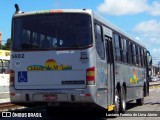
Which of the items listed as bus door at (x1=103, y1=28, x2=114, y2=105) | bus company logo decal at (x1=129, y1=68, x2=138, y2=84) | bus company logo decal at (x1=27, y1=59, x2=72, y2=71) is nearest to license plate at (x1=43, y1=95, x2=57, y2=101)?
bus company logo decal at (x1=27, y1=59, x2=72, y2=71)

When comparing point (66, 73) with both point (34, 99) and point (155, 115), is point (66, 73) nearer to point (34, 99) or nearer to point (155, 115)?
point (34, 99)

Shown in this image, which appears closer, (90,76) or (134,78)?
(90,76)

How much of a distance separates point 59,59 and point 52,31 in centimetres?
87

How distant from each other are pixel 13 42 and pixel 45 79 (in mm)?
1577

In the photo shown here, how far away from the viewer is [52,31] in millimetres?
11891

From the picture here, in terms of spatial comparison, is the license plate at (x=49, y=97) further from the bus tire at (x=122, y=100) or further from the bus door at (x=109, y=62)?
the bus tire at (x=122, y=100)

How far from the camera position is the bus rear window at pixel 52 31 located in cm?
1166

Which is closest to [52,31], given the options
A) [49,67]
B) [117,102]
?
[49,67]

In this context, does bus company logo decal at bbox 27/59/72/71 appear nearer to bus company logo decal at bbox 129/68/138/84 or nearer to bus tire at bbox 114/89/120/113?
bus tire at bbox 114/89/120/113

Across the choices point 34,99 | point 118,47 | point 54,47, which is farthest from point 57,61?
point 118,47

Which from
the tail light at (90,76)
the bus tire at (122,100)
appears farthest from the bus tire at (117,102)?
the tail light at (90,76)

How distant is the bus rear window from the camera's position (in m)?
11.7

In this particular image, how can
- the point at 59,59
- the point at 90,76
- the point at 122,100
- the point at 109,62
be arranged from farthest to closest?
the point at 122,100 → the point at 109,62 → the point at 59,59 → the point at 90,76

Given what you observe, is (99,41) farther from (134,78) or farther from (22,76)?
(134,78)
